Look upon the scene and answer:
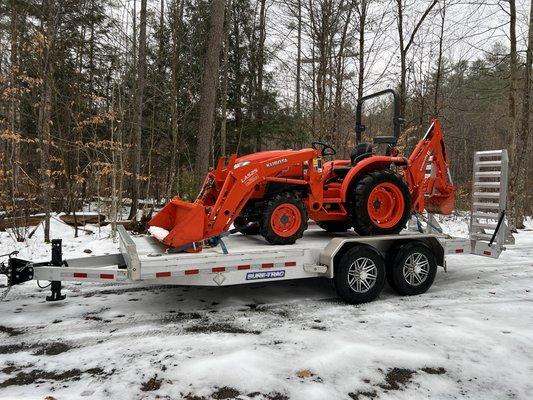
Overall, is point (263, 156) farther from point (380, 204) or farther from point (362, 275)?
point (362, 275)

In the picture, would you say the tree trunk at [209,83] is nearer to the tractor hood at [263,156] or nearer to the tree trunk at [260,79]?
the tractor hood at [263,156]

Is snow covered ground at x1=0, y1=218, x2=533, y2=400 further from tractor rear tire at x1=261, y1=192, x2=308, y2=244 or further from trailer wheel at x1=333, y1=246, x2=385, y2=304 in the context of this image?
tractor rear tire at x1=261, y1=192, x2=308, y2=244

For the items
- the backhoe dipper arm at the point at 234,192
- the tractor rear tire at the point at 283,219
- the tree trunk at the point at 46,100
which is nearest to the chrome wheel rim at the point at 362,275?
the tractor rear tire at the point at 283,219

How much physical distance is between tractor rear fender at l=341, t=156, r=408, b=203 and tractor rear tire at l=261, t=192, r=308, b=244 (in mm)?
689

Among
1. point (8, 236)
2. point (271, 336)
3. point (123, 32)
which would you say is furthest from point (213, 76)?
point (271, 336)

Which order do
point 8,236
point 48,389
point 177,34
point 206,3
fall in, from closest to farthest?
1. point 48,389
2. point 8,236
3. point 177,34
4. point 206,3

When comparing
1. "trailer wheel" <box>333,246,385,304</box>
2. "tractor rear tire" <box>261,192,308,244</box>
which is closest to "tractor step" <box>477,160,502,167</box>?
"trailer wheel" <box>333,246,385,304</box>

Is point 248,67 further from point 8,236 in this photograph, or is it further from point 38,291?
point 38,291

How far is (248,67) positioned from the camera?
18.0m

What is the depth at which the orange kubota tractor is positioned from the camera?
4.95 metres

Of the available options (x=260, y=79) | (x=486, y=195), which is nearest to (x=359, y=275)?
(x=486, y=195)

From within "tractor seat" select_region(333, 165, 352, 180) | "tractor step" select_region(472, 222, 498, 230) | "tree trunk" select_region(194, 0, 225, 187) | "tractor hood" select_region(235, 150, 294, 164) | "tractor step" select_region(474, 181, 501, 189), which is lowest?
"tractor step" select_region(472, 222, 498, 230)

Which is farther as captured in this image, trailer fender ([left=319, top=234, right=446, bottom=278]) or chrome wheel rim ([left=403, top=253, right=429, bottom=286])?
chrome wheel rim ([left=403, top=253, right=429, bottom=286])

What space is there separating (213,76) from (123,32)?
328 cm
